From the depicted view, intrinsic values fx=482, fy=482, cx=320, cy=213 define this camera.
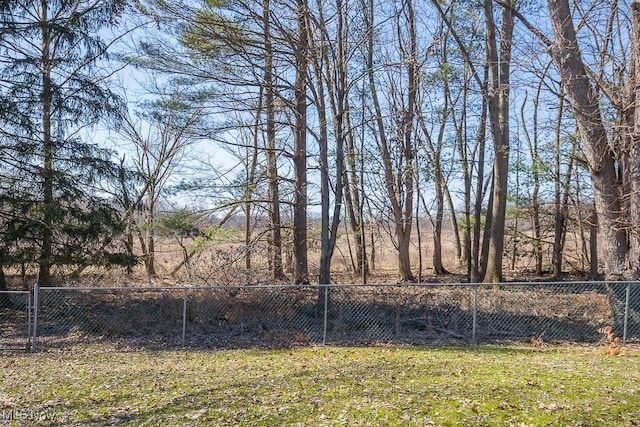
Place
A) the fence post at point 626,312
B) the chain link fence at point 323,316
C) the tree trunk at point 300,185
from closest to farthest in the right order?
the fence post at point 626,312 < the chain link fence at point 323,316 < the tree trunk at point 300,185

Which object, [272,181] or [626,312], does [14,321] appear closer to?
[272,181]

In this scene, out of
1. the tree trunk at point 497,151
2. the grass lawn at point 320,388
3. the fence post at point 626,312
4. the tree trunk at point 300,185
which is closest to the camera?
the grass lawn at point 320,388

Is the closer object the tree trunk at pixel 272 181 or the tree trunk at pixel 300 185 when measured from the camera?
the tree trunk at pixel 272 181

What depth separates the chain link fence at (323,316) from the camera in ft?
27.4

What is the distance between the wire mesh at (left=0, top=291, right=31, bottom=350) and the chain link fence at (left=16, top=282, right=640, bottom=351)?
1.02 ft

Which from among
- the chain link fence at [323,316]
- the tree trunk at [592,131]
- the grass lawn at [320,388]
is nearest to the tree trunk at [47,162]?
the chain link fence at [323,316]

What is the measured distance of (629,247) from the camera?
29.4ft

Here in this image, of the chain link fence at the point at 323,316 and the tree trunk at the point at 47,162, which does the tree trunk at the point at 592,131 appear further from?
the tree trunk at the point at 47,162

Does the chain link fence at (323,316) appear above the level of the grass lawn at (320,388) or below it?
above

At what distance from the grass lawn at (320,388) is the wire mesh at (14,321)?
0.71 meters

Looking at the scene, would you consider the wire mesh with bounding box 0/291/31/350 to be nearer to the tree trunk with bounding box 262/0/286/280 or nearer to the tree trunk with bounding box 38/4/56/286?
the tree trunk with bounding box 38/4/56/286

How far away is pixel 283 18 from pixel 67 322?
7493 mm

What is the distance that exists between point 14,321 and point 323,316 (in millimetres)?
5874

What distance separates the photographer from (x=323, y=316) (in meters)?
8.90
